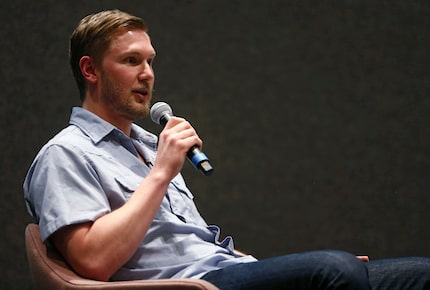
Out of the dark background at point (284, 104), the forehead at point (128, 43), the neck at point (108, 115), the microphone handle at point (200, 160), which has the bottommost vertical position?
the dark background at point (284, 104)

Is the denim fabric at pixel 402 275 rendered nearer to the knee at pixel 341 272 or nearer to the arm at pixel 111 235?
the knee at pixel 341 272

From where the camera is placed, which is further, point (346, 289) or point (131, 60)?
point (131, 60)

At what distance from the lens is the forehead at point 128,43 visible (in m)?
1.60

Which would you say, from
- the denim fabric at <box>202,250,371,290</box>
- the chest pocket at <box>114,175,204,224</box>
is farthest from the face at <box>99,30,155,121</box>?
the denim fabric at <box>202,250,371,290</box>

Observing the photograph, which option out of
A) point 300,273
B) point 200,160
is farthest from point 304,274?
point 200,160

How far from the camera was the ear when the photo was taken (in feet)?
5.35

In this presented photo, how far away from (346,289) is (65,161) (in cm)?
64

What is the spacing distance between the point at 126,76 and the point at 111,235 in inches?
18.2

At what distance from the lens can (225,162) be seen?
9.27 feet

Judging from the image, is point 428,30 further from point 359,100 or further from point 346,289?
A: point 346,289

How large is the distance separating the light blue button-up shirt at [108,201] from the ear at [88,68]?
0.43 feet

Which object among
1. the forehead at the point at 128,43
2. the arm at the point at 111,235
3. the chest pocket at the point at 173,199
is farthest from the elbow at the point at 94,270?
the forehead at the point at 128,43

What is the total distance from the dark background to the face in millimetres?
1157

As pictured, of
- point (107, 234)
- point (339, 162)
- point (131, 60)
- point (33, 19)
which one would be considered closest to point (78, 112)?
point (131, 60)
